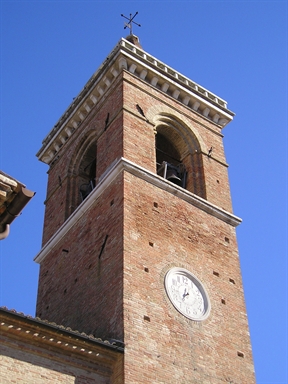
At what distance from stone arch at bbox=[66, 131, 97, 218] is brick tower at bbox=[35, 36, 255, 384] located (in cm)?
3

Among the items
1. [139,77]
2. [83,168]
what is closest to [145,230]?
[83,168]

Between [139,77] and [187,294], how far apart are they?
269 inches

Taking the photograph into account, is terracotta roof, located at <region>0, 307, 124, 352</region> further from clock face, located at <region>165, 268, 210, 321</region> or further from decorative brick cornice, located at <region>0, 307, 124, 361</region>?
clock face, located at <region>165, 268, 210, 321</region>

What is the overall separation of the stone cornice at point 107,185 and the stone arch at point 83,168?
1.47 meters

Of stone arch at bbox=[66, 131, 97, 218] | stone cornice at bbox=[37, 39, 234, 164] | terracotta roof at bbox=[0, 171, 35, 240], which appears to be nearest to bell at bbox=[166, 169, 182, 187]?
stone arch at bbox=[66, 131, 97, 218]

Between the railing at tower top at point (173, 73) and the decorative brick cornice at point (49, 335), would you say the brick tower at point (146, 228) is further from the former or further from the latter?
the decorative brick cornice at point (49, 335)

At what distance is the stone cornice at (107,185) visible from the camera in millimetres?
17344

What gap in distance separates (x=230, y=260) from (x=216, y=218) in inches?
48.5

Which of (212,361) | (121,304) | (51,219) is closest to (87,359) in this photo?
(121,304)

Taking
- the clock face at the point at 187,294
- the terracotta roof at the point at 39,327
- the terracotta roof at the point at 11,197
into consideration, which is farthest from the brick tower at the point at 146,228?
the terracotta roof at the point at 11,197

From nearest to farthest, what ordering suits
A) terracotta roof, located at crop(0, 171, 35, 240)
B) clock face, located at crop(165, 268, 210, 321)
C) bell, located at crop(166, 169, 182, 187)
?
terracotta roof, located at crop(0, 171, 35, 240) → clock face, located at crop(165, 268, 210, 321) → bell, located at crop(166, 169, 182, 187)

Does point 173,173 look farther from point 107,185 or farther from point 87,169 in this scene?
point 87,169

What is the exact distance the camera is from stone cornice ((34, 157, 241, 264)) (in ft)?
56.9

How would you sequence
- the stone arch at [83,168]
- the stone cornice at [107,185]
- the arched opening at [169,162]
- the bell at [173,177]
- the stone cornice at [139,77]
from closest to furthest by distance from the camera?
the stone cornice at [107,185] → the bell at [173,177] → the arched opening at [169,162] → the stone arch at [83,168] → the stone cornice at [139,77]
